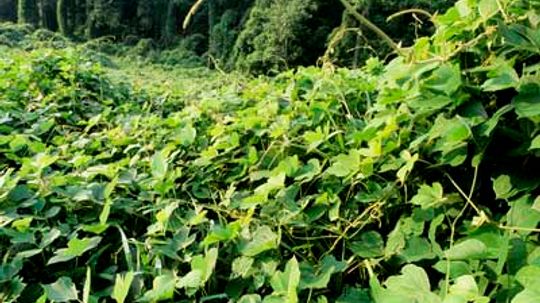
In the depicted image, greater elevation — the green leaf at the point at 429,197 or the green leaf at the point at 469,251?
the green leaf at the point at 429,197

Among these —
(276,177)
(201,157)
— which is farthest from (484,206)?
(201,157)

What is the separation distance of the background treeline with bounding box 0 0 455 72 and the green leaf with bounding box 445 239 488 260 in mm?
9779

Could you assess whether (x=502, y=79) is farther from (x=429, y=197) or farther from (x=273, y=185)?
(x=273, y=185)

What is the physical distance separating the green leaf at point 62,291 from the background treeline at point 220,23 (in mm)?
9755

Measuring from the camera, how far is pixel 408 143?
68 centimetres

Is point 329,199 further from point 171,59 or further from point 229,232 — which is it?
point 171,59

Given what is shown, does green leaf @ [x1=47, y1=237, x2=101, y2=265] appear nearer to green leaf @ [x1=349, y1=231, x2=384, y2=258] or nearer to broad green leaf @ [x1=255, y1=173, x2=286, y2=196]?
broad green leaf @ [x1=255, y1=173, x2=286, y2=196]

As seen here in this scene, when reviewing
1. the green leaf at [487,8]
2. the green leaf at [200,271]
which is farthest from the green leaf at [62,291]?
the green leaf at [487,8]

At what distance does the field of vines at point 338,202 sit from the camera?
563mm

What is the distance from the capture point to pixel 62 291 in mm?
635

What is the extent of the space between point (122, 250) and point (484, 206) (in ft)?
1.57

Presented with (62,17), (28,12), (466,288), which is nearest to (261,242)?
(466,288)

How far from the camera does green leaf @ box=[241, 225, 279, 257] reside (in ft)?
2.12

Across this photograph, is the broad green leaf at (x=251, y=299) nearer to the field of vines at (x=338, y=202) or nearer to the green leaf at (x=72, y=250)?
the field of vines at (x=338, y=202)
